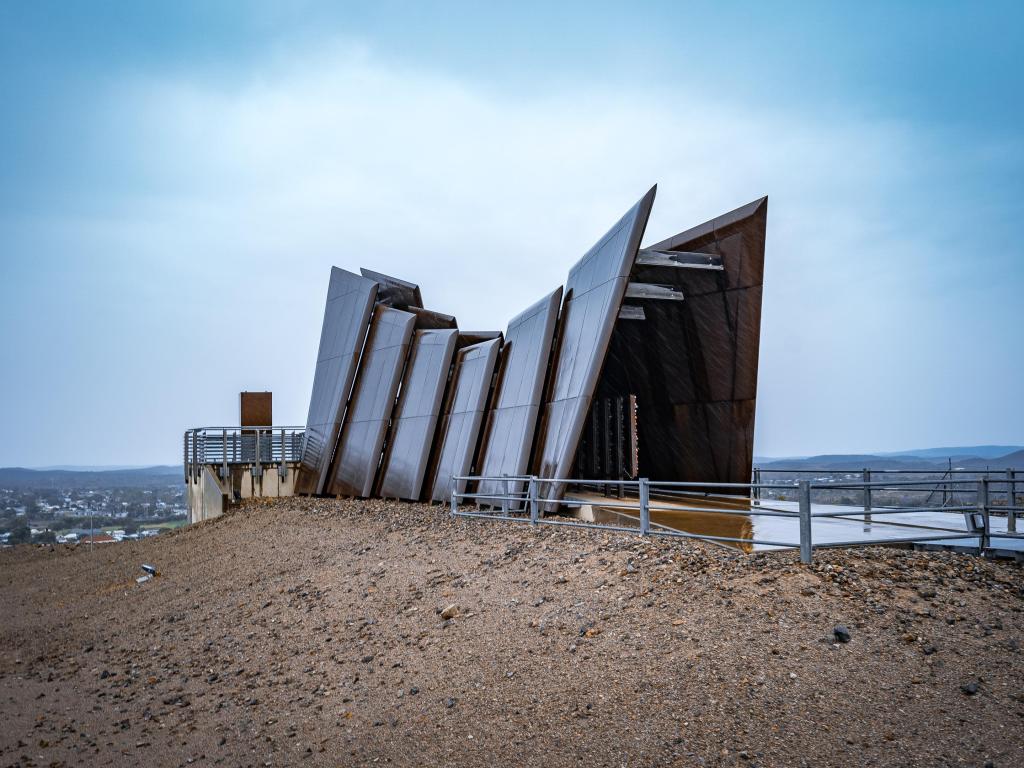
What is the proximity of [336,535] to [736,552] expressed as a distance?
351 inches

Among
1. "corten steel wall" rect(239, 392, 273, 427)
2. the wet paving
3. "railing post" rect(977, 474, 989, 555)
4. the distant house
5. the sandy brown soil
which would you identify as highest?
"corten steel wall" rect(239, 392, 273, 427)

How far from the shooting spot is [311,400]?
81.7ft

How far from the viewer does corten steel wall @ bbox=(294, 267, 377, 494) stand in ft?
74.3

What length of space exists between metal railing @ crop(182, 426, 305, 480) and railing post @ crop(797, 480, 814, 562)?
60.6 feet

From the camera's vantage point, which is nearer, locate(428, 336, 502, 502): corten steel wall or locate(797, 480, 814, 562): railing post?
locate(797, 480, 814, 562): railing post

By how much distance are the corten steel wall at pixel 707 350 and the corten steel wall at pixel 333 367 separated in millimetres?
7409

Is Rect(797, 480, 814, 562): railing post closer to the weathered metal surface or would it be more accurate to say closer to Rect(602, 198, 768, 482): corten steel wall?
Rect(602, 198, 768, 482): corten steel wall

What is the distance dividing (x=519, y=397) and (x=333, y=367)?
902 cm

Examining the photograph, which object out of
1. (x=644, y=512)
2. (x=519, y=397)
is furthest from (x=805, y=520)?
(x=519, y=397)

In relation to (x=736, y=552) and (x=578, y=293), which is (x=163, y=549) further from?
(x=736, y=552)

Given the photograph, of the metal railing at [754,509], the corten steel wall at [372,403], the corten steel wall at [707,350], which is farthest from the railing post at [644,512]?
the corten steel wall at [372,403]

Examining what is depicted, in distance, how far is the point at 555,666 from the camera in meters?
8.02

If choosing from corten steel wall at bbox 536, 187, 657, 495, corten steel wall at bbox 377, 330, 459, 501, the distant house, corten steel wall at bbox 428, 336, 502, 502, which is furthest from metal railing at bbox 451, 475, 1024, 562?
the distant house

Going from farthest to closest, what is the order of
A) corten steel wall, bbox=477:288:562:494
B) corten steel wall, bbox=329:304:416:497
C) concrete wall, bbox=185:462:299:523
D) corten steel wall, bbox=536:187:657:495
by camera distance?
concrete wall, bbox=185:462:299:523
corten steel wall, bbox=329:304:416:497
corten steel wall, bbox=477:288:562:494
corten steel wall, bbox=536:187:657:495
